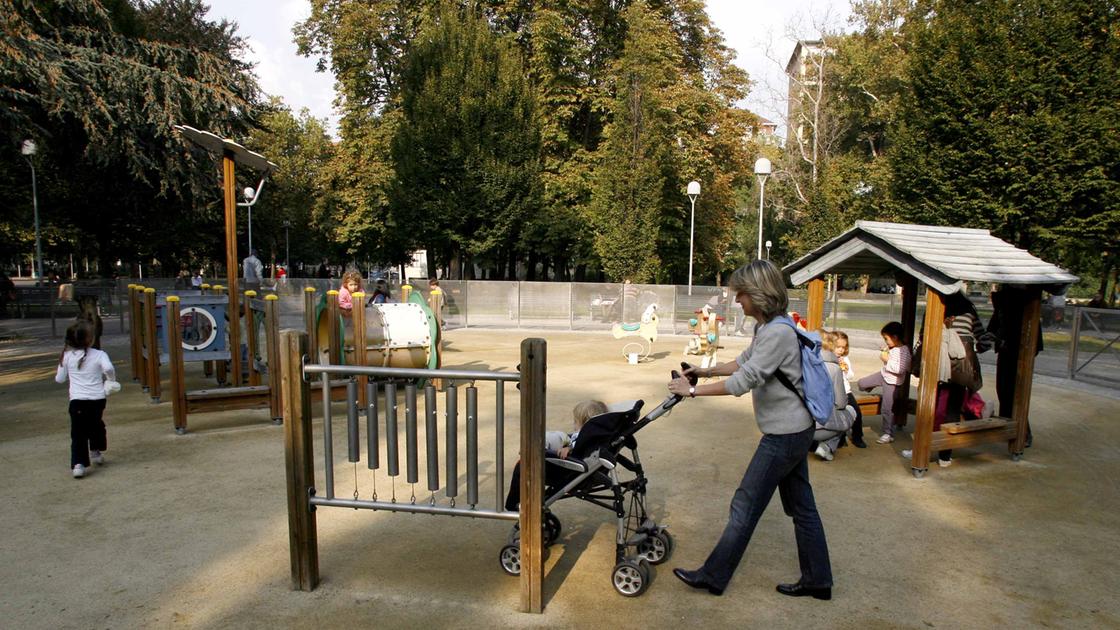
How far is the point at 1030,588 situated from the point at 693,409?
5581mm

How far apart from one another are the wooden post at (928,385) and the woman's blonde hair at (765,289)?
3438 millimetres

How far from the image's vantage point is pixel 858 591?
13.7 feet

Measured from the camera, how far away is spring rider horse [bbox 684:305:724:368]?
43.8ft

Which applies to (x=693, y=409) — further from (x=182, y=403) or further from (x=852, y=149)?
(x=852, y=149)

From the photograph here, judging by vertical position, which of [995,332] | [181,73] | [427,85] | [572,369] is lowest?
[572,369]

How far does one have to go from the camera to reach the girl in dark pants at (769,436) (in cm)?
374

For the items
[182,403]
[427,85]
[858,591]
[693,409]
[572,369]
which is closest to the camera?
[858,591]

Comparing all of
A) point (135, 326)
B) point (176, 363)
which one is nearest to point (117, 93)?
point (135, 326)

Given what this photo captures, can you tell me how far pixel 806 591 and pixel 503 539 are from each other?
2.12 meters

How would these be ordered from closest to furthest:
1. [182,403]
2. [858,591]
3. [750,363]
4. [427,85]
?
1. [750,363]
2. [858,591]
3. [182,403]
4. [427,85]

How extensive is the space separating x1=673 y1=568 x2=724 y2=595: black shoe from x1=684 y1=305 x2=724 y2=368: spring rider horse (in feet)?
27.2

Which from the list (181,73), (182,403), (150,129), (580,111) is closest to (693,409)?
(182,403)

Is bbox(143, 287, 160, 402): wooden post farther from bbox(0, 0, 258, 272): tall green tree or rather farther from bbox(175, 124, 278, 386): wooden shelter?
bbox(0, 0, 258, 272): tall green tree

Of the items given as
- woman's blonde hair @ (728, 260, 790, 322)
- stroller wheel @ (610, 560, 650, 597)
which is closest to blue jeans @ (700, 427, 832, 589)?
stroller wheel @ (610, 560, 650, 597)
